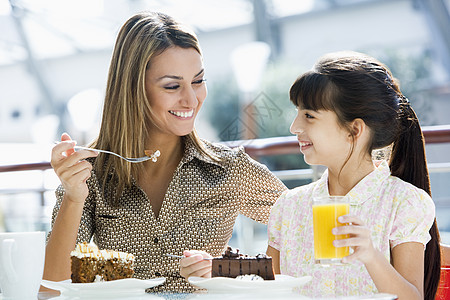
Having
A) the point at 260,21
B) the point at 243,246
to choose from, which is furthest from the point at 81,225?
the point at 260,21

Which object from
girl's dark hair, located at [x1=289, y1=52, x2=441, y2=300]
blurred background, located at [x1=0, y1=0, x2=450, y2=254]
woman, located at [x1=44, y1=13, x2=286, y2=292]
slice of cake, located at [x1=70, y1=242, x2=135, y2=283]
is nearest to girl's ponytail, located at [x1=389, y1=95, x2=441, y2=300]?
girl's dark hair, located at [x1=289, y1=52, x2=441, y2=300]

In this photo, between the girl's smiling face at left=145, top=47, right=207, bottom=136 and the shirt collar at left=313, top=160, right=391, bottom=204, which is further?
the girl's smiling face at left=145, top=47, right=207, bottom=136

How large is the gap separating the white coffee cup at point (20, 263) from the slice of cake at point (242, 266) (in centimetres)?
34

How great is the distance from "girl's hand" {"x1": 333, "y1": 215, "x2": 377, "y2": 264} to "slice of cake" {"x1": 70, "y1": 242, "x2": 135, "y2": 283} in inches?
17.6

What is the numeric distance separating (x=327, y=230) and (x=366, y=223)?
1.14 feet

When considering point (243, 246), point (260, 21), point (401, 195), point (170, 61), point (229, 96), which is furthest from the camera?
point (229, 96)

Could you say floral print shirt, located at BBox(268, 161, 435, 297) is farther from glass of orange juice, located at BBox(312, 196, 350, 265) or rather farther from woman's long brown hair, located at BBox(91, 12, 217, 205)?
woman's long brown hair, located at BBox(91, 12, 217, 205)

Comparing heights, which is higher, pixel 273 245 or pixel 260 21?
pixel 260 21

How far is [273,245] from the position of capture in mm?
1675

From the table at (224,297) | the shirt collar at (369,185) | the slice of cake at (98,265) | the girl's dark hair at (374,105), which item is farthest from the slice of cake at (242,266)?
the girl's dark hair at (374,105)

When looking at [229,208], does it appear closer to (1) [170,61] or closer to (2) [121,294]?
(1) [170,61]

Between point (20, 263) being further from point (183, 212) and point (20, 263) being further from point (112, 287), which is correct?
point (183, 212)

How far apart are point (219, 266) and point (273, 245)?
495 mm

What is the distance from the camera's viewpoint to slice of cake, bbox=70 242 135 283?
1243 mm
